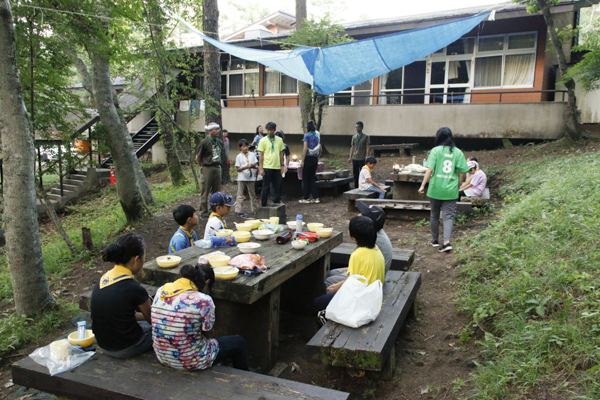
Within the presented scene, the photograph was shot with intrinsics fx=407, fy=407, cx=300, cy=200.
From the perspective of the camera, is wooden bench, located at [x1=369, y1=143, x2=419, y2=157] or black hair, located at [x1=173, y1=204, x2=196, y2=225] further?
wooden bench, located at [x1=369, y1=143, x2=419, y2=157]

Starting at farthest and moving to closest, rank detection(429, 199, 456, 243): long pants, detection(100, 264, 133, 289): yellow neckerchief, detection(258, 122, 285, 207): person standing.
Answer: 1. detection(258, 122, 285, 207): person standing
2. detection(429, 199, 456, 243): long pants
3. detection(100, 264, 133, 289): yellow neckerchief

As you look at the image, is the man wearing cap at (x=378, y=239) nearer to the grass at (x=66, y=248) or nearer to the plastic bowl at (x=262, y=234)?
the plastic bowl at (x=262, y=234)

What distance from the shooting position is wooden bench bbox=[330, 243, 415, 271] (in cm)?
477

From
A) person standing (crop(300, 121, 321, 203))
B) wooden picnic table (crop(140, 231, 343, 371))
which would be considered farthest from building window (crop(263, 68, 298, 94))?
wooden picnic table (crop(140, 231, 343, 371))

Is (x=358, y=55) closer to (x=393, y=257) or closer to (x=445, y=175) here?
(x=445, y=175)

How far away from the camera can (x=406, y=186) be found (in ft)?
28.5

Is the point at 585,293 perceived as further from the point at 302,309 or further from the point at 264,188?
the point at 264,188

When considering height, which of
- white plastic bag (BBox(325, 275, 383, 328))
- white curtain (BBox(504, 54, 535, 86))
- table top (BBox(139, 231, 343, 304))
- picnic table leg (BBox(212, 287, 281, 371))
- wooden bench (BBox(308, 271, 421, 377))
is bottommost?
picnic table leg (BBox(212, 287, 281, 371))

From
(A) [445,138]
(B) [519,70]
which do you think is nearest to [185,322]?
(A) [445,138]

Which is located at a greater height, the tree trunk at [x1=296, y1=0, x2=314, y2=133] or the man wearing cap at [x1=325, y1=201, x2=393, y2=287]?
the tree trunk at [x1=296, y1=0, x2=314, y2=133]

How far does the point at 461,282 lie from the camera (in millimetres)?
4629

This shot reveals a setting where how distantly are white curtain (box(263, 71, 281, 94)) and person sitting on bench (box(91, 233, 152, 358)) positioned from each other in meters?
17.1

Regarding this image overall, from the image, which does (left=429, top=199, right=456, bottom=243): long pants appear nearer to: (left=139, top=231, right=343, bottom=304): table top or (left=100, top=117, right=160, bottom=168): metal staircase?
(left=139, top=231, right=343, bottom=304): table top

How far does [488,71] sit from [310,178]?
918 centimetres
